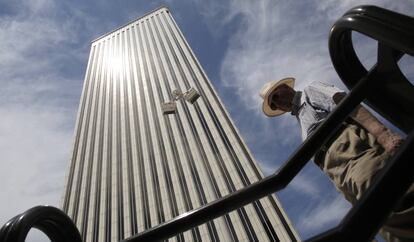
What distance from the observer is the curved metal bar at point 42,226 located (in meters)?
0.85

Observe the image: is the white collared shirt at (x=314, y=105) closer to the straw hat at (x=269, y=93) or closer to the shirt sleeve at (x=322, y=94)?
the shirt sleeve at (x=322, y=94)

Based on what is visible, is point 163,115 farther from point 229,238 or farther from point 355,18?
point 355,18

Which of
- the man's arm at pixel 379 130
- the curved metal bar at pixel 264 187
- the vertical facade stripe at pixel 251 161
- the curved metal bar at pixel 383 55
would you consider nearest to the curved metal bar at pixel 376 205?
the curved metal bar at pixel 383 55

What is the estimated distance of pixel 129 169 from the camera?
1480 inches

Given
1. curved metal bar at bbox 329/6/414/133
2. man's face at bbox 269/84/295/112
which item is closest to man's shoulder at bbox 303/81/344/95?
man's face at bbox 269/84/295/112

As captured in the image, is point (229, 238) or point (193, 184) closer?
point (229, 238)

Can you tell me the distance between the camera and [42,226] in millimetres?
1037

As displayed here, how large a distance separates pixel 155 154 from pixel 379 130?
3633 centimetres

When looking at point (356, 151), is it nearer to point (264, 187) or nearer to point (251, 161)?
point (264, 187)

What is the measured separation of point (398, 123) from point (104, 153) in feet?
137

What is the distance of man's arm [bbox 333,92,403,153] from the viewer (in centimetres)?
185

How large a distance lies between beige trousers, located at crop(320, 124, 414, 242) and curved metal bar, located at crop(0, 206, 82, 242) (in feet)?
4.82

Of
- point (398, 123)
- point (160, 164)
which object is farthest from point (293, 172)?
point (160, 164)

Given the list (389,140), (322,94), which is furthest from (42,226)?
(322,94)
